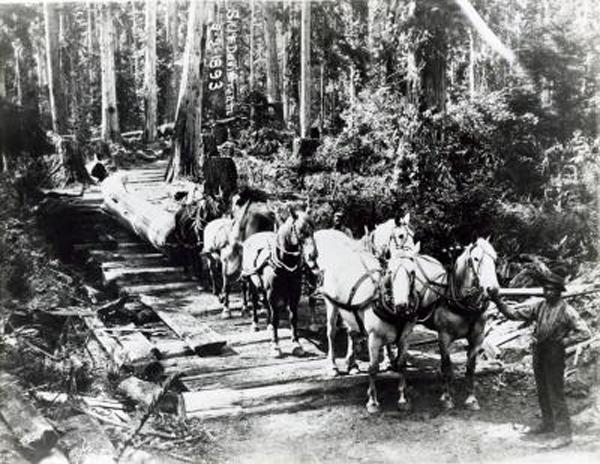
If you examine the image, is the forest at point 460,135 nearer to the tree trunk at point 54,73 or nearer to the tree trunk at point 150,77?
the tree trunk at point 54,73

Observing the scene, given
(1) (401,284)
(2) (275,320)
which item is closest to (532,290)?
(1) (401,284)

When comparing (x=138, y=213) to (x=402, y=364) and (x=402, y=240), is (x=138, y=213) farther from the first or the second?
(x=402, y=364)

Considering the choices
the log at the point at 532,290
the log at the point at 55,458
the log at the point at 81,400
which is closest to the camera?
the log at the point at 55,458

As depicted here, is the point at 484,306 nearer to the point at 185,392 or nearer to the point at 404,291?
the point at 404,291

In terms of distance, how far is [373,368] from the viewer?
6.30 meters

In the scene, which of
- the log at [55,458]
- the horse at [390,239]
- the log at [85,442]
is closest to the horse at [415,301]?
the horse at [390,239]

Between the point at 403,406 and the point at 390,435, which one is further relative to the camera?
the point at 403,406

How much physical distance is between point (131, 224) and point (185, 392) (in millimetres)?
6520

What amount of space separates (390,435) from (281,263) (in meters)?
2.65

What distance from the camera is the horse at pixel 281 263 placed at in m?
7.31

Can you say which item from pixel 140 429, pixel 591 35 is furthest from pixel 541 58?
pixel 140 429

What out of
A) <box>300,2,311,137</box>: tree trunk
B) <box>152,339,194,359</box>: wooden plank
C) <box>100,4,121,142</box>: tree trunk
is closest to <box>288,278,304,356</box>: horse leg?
<box>152,339,194,359</box>: wooden plank

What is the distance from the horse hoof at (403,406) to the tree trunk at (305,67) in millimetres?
13411

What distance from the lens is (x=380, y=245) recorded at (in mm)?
7207
